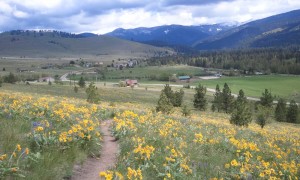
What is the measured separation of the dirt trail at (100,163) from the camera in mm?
7398

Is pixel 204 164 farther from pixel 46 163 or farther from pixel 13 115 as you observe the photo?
pixel 13 115

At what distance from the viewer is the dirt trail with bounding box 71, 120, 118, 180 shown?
7398 mm

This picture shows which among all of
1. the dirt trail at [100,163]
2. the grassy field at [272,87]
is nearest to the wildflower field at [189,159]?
the dirt trail at [100,163]

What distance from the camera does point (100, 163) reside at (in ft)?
28.4

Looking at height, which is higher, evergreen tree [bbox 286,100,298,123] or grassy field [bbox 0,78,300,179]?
grassy field [bbox 0,78,300,179]

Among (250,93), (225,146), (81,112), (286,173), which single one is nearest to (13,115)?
(81,112)

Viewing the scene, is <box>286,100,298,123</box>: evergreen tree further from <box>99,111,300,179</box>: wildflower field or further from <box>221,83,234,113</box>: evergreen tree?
<box>99,111,300,179</box>: wildflower field

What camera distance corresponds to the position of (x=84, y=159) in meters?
8.38

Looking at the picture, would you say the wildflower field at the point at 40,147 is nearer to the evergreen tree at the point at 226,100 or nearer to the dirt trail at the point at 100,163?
the dirt trail at the point at 100,163

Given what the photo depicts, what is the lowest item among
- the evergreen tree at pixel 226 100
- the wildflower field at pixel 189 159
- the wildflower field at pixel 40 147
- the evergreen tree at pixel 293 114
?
the evergreen tree at pixel 293 114

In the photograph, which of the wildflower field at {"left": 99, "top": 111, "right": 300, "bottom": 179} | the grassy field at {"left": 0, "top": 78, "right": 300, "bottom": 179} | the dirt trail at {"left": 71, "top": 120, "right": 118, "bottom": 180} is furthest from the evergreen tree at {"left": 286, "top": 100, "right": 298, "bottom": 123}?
the dirt trail at {"left": 71, "top": 120, "right": 118, "bottom": 180}

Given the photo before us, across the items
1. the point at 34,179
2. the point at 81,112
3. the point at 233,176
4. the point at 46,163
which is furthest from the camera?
the point at 81,112

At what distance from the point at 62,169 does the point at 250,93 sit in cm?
14801

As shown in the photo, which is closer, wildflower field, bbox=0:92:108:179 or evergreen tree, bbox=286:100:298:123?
wildflower field, bbox=0:92:108:179
